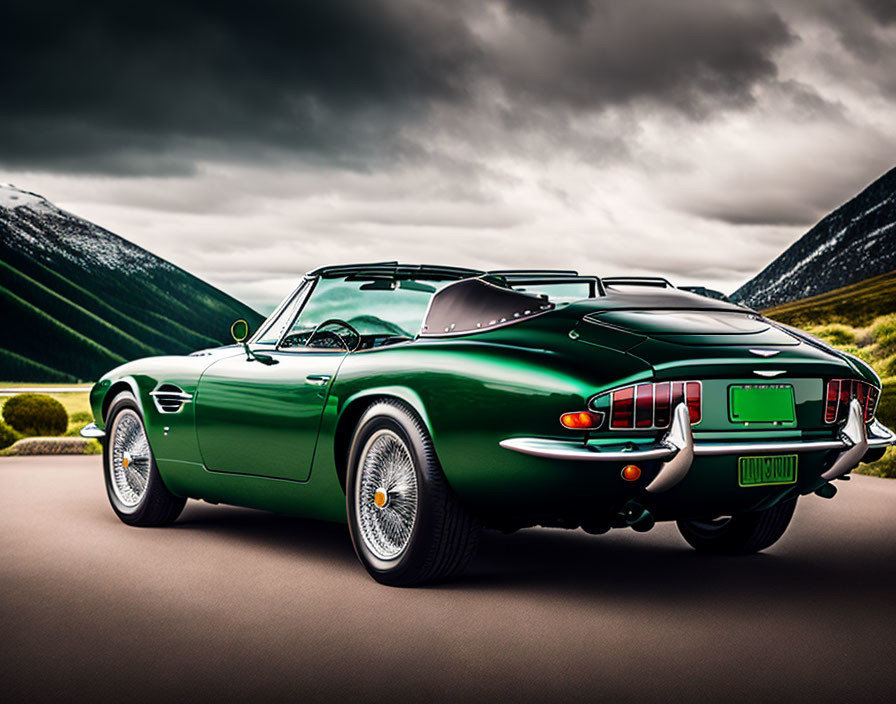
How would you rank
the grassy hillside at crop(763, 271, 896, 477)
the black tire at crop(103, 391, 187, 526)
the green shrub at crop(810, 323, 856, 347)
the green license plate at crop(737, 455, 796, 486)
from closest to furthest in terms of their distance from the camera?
1. the green license plate at crop(737, 455, 796, 486)
2. the black tire at crop(103, 391, 187, 526)
3. the grassy hillside at crop(763, 271, 896, 477)
4. the green shrub at crop(810, 323, 856, 347)

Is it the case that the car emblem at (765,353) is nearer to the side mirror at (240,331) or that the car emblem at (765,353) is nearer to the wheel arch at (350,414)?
the wheel arch at (350,414)

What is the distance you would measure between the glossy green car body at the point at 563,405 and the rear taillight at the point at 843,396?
4 cm

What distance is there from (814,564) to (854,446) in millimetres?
1214

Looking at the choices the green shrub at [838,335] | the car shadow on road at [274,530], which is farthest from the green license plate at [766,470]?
the green shrub at [838,335]

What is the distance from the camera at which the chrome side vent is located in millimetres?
A: 6750

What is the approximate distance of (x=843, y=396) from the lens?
16.7 feet

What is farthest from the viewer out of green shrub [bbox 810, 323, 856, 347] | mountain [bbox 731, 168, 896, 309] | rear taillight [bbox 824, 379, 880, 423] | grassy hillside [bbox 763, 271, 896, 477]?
mountain [bbox 731, 168, 896, 309]

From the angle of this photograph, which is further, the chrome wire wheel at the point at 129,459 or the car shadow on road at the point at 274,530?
the chrome wire wheel at the point at 129,459

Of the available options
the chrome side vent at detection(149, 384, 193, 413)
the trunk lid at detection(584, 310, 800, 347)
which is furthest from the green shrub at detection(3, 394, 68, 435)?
the trunk lid at detection(584, 310, 800, 347)

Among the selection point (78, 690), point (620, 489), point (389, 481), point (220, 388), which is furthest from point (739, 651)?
point (220, 388)

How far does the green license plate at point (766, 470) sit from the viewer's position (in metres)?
4.72

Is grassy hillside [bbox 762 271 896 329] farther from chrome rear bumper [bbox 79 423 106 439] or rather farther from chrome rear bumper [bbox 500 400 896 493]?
chrome rear bumper [bbox 500 400 896 493]

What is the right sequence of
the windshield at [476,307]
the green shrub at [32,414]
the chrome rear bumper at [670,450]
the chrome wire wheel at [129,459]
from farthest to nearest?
the green shrub at [32,414]
the chrome wire wheel at [129,459]
the windshield at [476,307]
the chrome rear bumper at [670,450]

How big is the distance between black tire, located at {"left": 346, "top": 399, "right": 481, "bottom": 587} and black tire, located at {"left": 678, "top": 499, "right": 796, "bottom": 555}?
71.9 inches
